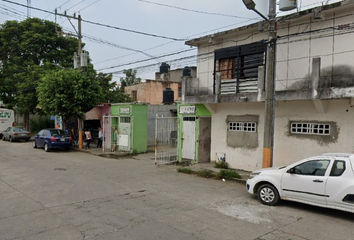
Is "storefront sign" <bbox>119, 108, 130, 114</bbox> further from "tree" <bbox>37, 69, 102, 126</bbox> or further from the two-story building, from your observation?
the two-story building

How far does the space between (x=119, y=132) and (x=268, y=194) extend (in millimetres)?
13705

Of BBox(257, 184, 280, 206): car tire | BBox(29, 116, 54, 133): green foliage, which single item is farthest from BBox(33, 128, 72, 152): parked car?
BBox(257, 184, 280, 206): car tire

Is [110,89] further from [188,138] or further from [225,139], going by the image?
[225,139]

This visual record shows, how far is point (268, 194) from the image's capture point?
7.59 m

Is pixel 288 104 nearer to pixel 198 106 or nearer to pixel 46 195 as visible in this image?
pixel 198 106

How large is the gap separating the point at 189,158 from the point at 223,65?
514 centimetres

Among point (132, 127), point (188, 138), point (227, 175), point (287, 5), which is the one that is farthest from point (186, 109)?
point (287, 5)

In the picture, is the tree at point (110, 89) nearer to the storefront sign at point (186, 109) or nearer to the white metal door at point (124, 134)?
the white metal door at point (124, 134)

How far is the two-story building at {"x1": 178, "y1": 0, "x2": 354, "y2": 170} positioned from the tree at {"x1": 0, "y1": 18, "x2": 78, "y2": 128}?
21384 mm

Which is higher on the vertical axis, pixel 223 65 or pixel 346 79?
pixel 223 65

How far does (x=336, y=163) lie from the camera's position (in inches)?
262

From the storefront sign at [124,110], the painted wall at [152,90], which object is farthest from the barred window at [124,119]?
the painted wall at [152,90]

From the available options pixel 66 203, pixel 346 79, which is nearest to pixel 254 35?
pixel 346 79

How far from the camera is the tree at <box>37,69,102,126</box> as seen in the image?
19.5m
